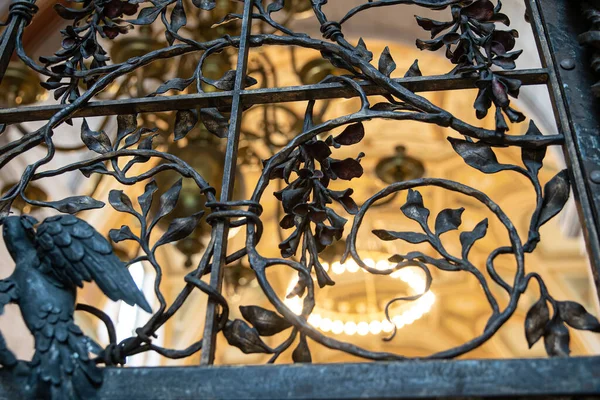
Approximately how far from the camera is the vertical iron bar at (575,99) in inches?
57.9

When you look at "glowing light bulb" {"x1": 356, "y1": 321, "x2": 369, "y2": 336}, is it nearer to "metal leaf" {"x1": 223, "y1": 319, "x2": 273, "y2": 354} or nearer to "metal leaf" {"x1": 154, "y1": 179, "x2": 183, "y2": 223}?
"metal leaf" {"x1": 154, "y1": 179, "x2": 183, "y2": 223}

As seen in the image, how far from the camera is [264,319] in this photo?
142 cm

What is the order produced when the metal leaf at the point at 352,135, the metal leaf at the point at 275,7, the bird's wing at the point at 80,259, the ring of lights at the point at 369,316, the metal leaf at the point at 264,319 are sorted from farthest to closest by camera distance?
the ring of lights at the point at 369,316
the metal leaf at the point at 275,7
the metal leaf at the point at 352,135
the metal leaf at the point at 264,319
the bird's wing at the point at 80,259

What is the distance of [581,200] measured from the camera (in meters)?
1.49

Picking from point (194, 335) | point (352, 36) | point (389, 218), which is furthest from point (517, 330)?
point (352, 36)

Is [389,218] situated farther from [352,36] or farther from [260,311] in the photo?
[260,311]

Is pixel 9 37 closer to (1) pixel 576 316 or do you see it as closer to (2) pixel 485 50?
(2) pixel 485 50

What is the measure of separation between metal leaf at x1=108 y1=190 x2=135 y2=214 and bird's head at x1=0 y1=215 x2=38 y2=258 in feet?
0.69

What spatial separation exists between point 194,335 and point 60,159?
349cm

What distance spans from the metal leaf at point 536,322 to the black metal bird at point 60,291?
0.75 metres


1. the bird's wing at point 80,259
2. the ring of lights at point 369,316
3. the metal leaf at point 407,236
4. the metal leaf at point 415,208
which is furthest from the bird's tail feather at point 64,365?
the ring of lights at point 369,316

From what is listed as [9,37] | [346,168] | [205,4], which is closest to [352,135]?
[346,168]

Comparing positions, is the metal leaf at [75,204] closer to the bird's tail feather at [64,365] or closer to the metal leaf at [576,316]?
the bird's tail feather at [64,365]

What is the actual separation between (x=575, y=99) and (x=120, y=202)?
112 centimetres
